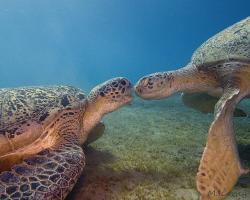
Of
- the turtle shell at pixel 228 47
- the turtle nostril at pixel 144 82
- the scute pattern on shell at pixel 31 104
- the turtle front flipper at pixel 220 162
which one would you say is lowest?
the turtle front flipper at pixel 220 162

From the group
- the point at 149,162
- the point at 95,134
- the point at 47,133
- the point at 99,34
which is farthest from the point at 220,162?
the point at 99,34

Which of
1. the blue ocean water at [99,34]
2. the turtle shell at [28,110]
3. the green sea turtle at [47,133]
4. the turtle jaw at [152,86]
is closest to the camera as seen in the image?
the green sea turtle at [47,133]

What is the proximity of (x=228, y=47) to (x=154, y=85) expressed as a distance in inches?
51.6

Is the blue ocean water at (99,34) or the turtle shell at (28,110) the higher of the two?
the turtle shell at (28,110)

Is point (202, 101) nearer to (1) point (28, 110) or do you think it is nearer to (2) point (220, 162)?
(2) point (220, 162)

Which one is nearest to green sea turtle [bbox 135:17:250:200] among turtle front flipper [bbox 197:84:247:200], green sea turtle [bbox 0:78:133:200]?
turtle front flipper [bbox 197:84:247:200]

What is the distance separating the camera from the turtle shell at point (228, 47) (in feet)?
14.6

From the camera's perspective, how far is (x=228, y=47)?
4.65 metres

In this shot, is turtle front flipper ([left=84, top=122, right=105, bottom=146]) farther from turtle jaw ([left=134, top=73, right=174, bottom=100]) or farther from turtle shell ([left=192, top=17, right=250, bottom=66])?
turtle shell ([left=192, top=17, right=250, bottom=66])

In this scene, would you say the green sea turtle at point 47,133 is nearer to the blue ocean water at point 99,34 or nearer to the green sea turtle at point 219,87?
the green sea turtle at point 219,87

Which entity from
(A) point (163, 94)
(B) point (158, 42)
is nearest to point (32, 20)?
(B) point (158, 42)

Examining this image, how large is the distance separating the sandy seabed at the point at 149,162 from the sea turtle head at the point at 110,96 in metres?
0.75

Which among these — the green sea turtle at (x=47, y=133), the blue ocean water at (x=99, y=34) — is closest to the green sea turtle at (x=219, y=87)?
the green sea turtle at (x=47, y=133)

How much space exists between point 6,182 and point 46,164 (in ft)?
1.41
